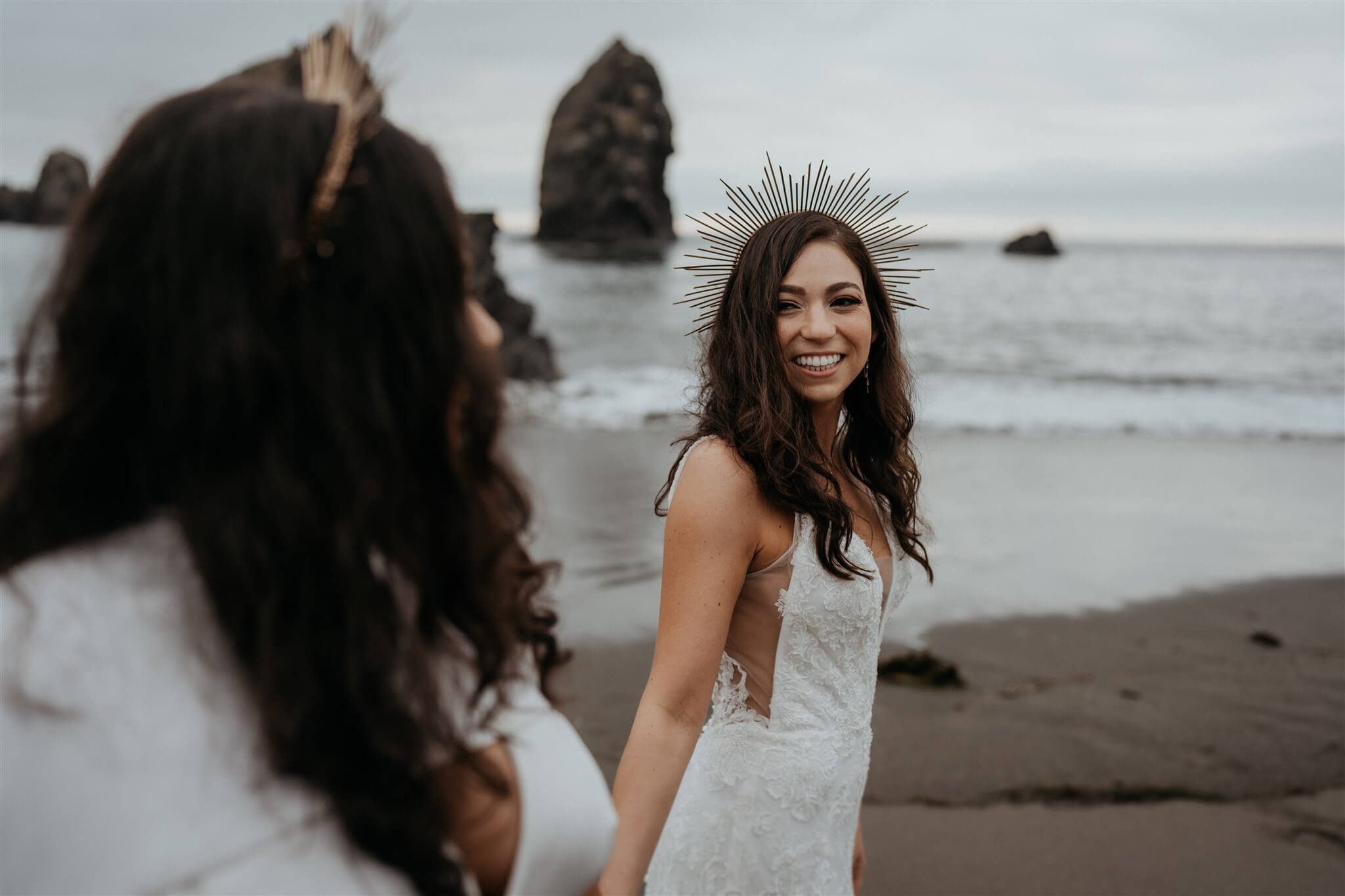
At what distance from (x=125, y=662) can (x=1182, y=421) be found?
1553 centimetres

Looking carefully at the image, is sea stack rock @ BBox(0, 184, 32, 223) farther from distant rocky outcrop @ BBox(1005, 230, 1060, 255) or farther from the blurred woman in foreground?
distant rocky outcrop @ BBox(1005, 230, 1060, 255)

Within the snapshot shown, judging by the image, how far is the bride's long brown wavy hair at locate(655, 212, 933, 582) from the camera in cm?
246

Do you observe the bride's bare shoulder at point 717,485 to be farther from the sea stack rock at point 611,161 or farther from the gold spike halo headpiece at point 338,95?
the sea stack rock at point 611,161

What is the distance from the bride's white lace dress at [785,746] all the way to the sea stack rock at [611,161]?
70318 mm

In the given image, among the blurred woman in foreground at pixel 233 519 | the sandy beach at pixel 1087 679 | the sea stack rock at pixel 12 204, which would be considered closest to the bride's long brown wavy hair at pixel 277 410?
the blurred woman in foreground at pixel 233 519

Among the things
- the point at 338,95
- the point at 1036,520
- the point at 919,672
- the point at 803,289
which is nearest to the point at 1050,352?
the point at 1036,520

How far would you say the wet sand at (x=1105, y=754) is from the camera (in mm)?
3807

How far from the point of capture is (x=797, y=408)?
104 inches

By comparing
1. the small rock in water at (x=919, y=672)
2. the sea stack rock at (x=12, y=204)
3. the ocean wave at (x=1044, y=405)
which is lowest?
the small rock in water at (x=919, y=672)

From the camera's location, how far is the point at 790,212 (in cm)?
278

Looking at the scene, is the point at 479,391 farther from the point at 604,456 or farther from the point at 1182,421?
the point at 1182,421

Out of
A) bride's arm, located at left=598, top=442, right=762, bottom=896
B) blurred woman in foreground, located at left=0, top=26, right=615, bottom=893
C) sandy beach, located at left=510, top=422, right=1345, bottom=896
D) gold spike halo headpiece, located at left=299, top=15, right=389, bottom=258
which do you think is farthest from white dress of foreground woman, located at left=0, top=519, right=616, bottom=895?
bride's arm, located at left=598, top=442, right=762, bottom=896

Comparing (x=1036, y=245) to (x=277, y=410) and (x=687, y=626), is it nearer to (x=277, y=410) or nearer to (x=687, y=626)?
(x=687, y=626)

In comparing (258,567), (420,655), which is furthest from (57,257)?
(420,655)
